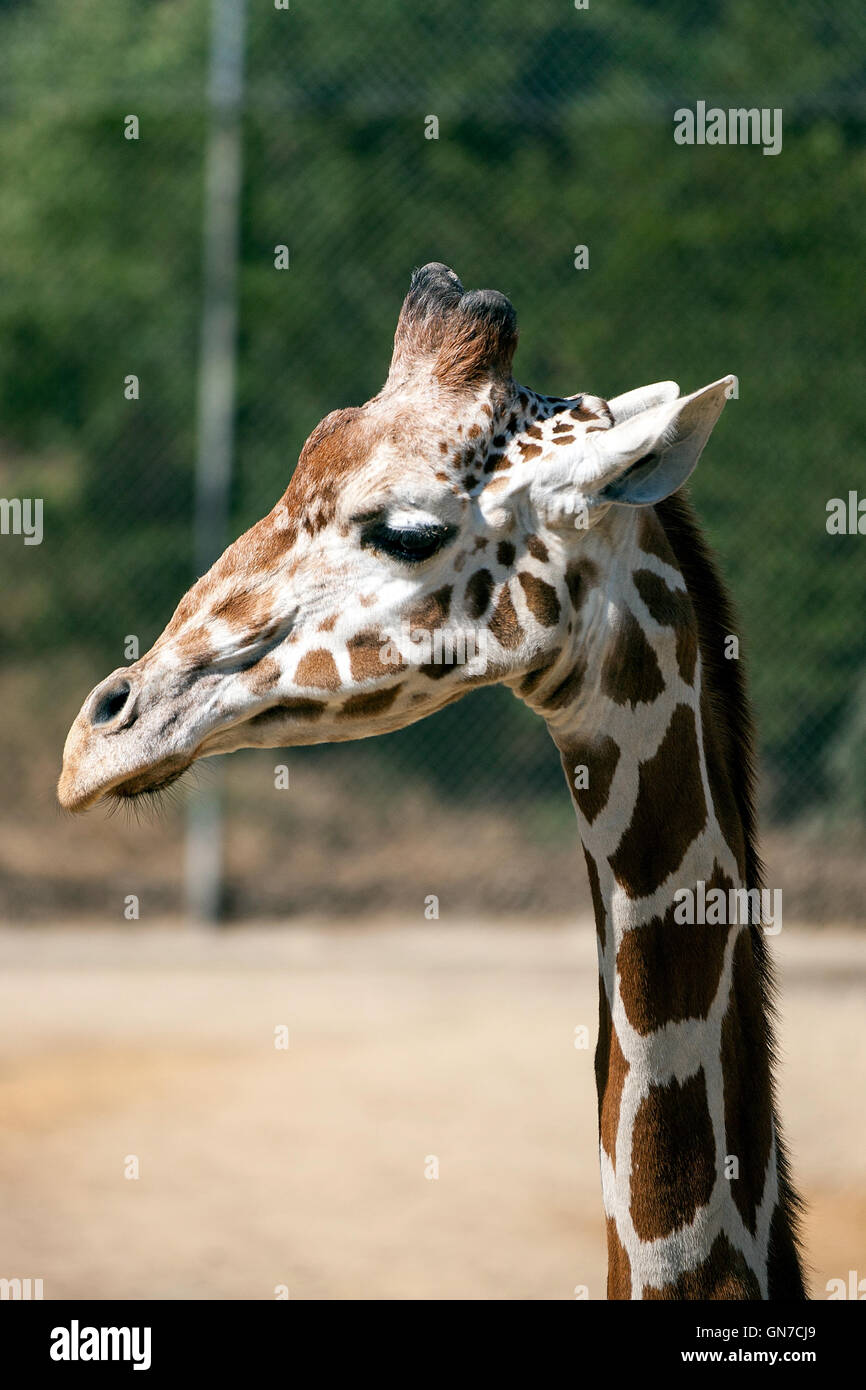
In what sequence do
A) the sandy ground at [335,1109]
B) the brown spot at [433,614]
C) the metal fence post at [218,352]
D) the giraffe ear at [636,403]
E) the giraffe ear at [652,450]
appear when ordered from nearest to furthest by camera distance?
the giraffe ear at [652,450]
the brown spot at [433,614]
the giraffe ear at [636,403]
the sandy ground at [335,1109]
the metal fence post at [218,352]

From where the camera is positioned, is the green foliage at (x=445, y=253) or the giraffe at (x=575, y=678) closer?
the giraffe at (x=575, y=678)

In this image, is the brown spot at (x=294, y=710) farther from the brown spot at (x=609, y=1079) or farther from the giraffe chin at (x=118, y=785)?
the brown spot at (x=609, y=1079)

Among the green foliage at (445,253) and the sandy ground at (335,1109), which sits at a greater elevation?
the green foliage at (445,253)

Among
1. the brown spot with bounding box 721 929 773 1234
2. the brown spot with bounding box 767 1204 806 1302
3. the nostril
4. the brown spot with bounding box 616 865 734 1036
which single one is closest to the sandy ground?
the brown spot with bounding box 767 1204 806 1302

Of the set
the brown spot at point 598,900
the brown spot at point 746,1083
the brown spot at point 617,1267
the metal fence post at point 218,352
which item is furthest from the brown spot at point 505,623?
the metal fence post at point 218,352

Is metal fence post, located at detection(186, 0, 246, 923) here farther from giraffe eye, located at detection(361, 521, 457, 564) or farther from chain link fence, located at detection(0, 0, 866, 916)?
giraffe eye, located at detection(361, 521, 457, 564)

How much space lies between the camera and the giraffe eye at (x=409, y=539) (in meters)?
2.14

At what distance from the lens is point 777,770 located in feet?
26.2

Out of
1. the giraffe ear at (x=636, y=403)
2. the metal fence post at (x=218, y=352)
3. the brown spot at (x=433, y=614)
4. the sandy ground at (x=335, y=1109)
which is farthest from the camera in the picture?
the metal fence post at (x=218, y=352)

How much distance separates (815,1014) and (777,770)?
1616 millimetres

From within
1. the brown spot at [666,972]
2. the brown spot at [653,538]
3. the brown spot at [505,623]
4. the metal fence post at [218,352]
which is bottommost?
the brown spot at [666,972]

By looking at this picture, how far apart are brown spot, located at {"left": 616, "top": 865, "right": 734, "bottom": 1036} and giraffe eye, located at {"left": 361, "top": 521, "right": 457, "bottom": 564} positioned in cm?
62

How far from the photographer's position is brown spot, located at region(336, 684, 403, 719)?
7.18ft

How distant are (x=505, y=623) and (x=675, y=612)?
0.87 ft
